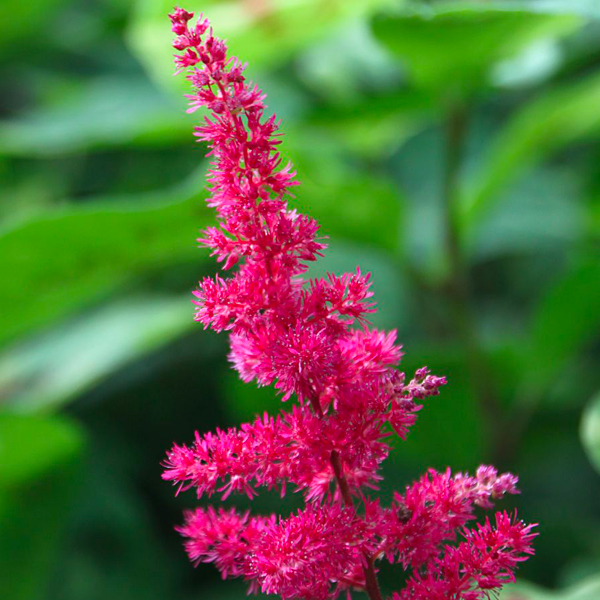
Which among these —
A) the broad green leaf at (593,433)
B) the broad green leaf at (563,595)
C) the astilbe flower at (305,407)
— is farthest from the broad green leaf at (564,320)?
the astilbe flower at (305,407)

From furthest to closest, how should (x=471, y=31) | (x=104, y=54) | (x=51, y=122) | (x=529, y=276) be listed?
(x=104, y=54) → (x=529, y=276) → (x=51, y=122) → (x=471, y=31)

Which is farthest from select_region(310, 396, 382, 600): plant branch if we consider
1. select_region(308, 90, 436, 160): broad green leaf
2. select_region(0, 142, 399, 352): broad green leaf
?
select_region(308, 90, 436, 160): broad green leaf

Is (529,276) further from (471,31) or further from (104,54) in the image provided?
(104,54)

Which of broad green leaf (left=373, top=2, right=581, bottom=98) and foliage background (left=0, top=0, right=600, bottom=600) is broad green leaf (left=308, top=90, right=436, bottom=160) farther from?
broad green leaf (left=373, top=2, right=581, bottom=98)

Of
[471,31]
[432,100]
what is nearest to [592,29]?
[432,100]

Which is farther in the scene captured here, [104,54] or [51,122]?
[104,54]

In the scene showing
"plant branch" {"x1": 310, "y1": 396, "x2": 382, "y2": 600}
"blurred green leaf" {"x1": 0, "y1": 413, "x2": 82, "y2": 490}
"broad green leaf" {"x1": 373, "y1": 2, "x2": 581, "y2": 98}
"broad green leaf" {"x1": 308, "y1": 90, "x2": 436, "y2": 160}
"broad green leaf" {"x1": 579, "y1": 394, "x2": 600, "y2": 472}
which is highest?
"broad green leaf" {"x1": 308, "y1": 90, "x2": 436, "y2": 160}

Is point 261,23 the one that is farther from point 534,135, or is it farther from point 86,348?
point 86,348

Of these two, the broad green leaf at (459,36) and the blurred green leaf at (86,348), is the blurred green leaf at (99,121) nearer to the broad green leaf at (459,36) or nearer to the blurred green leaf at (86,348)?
the blurred green leaf at (86,348)
